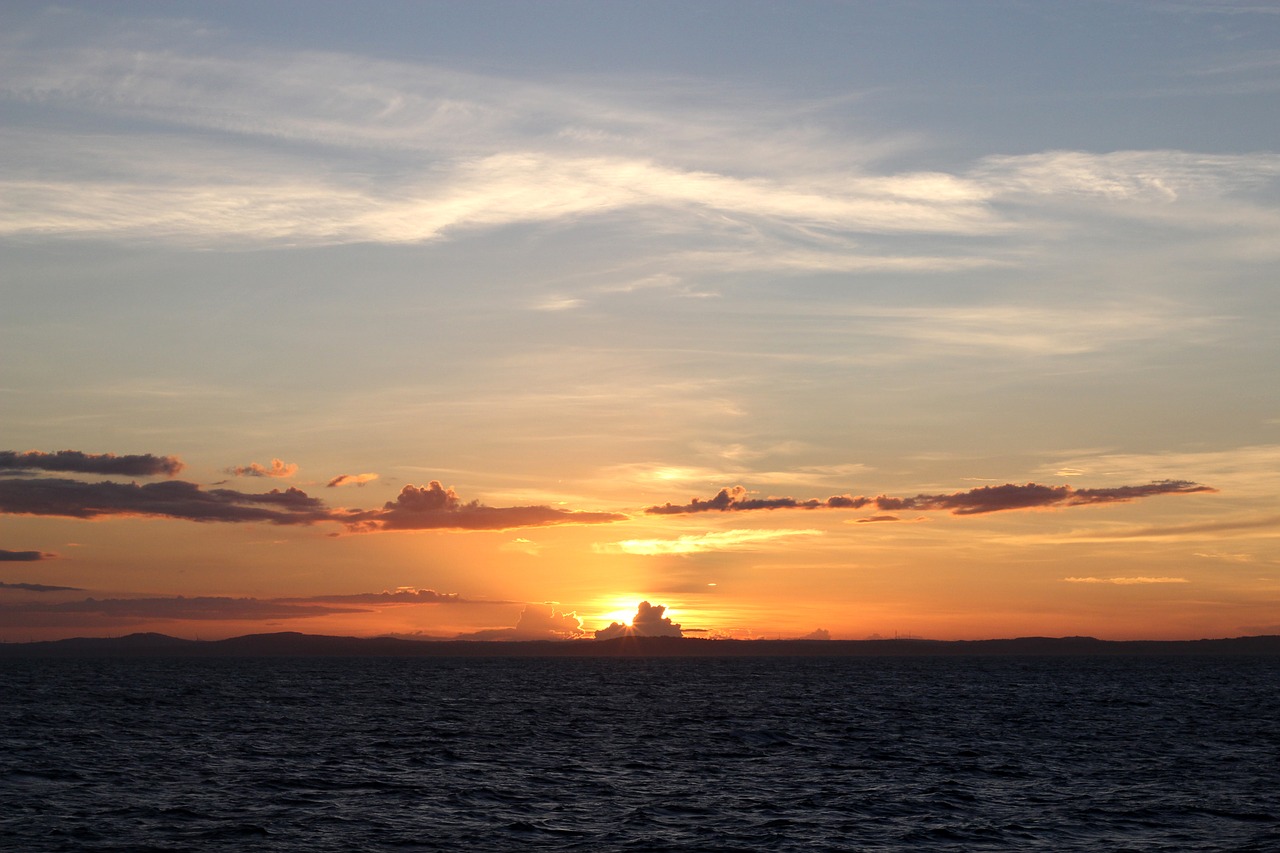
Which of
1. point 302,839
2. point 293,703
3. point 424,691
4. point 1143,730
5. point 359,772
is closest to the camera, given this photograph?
point 302,839

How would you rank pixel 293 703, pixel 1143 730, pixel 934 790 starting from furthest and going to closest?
pixel 293 703 → pixel 1143 730 → pixel 934 790

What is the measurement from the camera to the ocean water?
47.5 metres

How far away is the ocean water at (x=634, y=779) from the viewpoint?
4750 centimetres

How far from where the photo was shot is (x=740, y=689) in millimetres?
187000

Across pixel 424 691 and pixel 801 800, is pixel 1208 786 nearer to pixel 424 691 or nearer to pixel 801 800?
pixel 801 800

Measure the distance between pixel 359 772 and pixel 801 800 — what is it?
25.6 m

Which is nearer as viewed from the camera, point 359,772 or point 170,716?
point 359,772

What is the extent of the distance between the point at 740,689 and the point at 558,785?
12884 cm

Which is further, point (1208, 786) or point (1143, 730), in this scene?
point (1143, 730)

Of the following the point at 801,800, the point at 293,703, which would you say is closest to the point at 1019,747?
the point at 801,800

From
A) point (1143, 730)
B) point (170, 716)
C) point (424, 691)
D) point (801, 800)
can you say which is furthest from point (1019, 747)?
point (424, 691)

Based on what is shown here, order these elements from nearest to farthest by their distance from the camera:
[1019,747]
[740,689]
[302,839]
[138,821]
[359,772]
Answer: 1. [302,839]
2. [138,821]
3. [359,772]
4. [1019,747]
5. [740,689]

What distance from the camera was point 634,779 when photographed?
6419 centimetres

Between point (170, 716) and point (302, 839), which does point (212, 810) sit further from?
point (170, 716)
